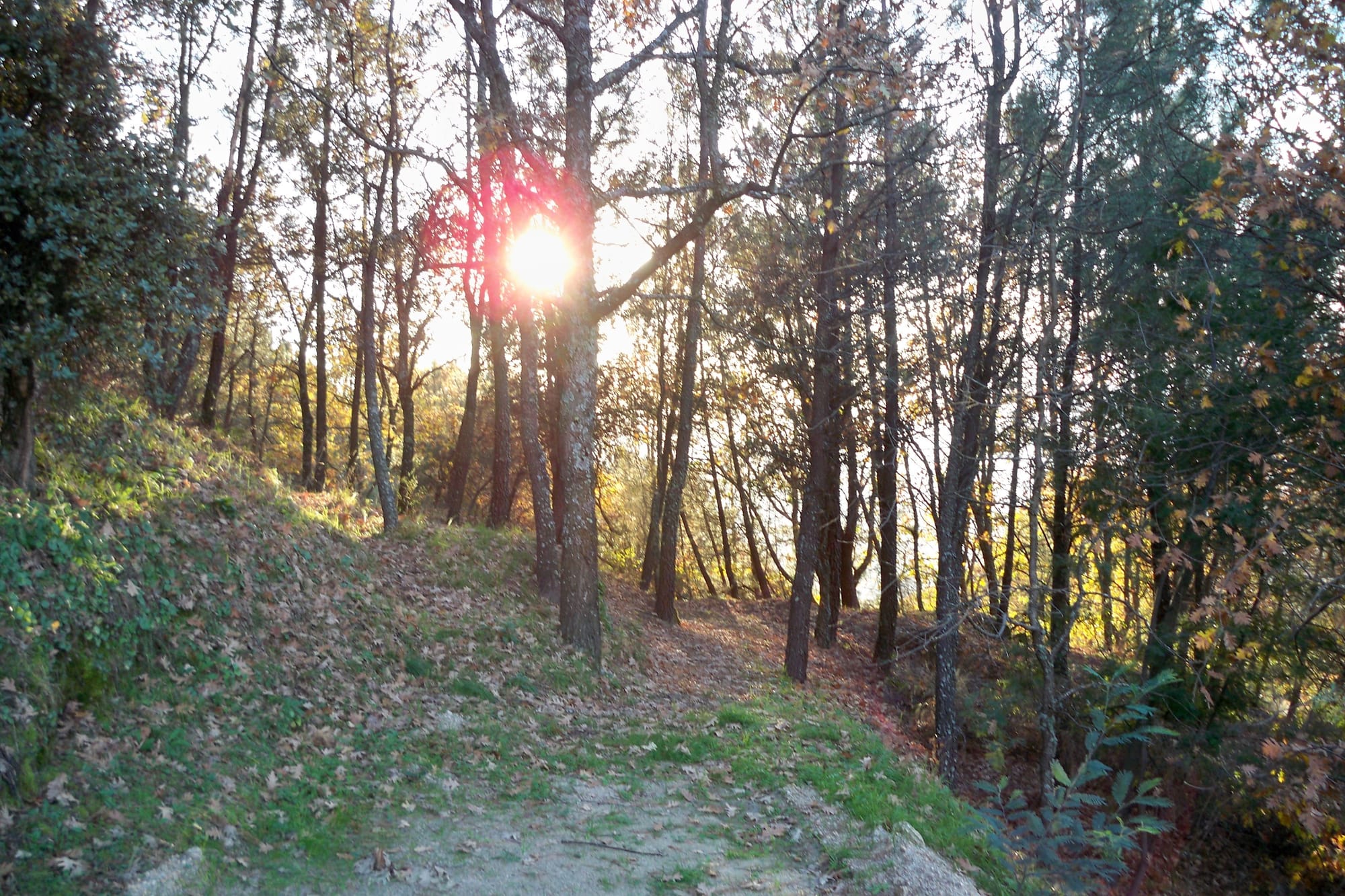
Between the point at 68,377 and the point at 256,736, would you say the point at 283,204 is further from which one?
the point at 256,736

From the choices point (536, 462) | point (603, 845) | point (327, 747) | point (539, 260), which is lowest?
point (603, 845)

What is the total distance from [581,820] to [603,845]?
578 millimetres

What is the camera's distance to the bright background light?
40.7ft

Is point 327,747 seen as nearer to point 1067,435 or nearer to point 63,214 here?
point 63,214

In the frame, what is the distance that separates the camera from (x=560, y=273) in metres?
12.4

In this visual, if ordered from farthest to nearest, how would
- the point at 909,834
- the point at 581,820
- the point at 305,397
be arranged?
the point at 305,397
the point at 581,820
the point at 909,834

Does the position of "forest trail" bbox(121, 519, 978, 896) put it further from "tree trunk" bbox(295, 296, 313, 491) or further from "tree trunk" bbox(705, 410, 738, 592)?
"tree trunk" bbox(705, 410, 738, 592)

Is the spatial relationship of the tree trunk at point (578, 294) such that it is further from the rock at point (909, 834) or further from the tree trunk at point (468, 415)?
the tree trunk at point (468, 415)

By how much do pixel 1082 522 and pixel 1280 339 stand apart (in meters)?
5.43

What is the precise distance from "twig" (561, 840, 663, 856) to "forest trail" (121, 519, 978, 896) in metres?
0.01

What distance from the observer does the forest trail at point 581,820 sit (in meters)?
6.08

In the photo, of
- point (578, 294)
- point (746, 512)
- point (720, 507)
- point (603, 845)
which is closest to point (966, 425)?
point (578, 294)

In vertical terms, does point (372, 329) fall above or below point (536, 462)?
above

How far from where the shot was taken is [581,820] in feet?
24.3
